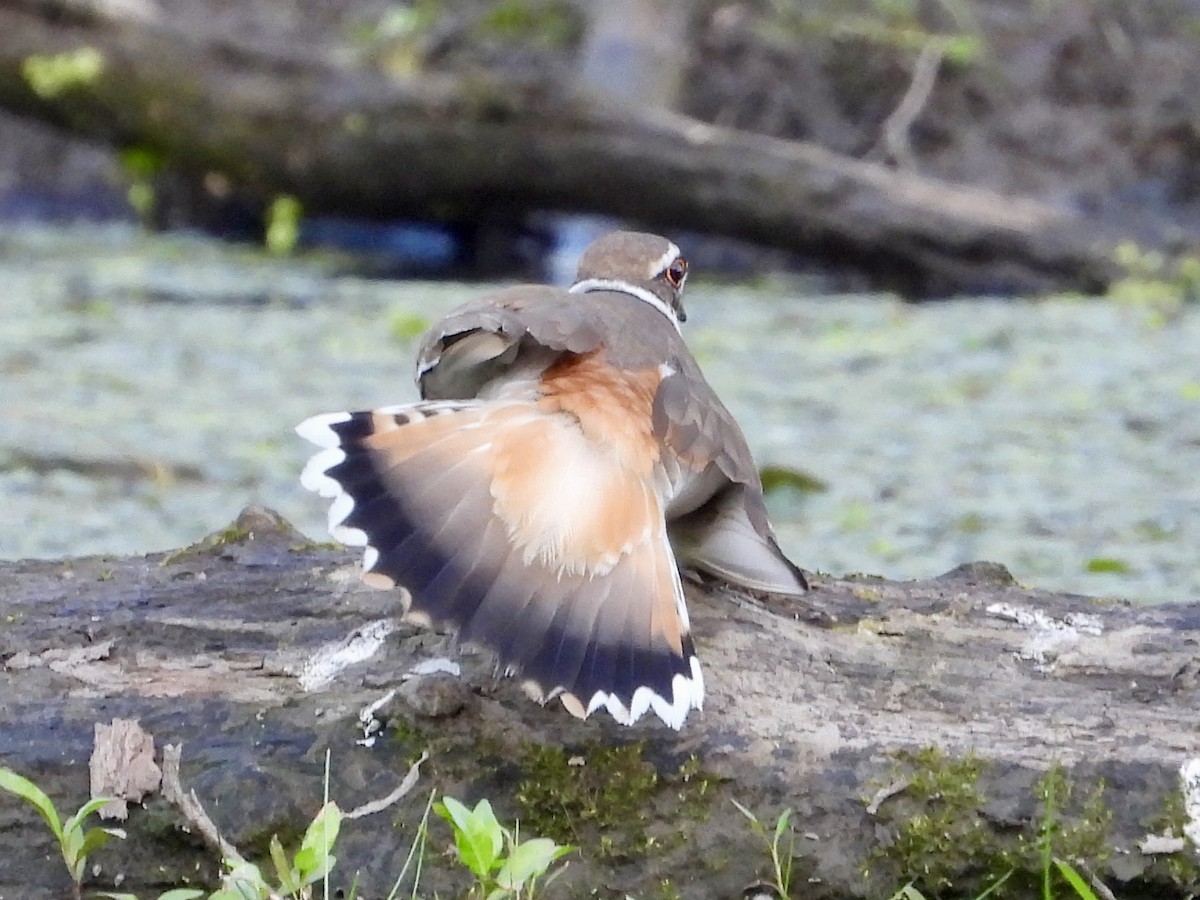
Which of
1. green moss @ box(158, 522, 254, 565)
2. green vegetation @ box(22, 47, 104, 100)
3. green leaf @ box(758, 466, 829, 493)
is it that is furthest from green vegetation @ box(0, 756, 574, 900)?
green vegetation @ box(22, 47, 104, 100)

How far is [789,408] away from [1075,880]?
144 inches

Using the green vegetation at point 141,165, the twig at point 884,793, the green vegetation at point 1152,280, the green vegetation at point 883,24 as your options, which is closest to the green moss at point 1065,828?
the twig at point 884,793

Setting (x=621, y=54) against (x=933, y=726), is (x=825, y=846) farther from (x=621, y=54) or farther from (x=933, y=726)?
(x=621, y=54)

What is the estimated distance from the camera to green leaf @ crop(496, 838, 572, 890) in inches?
62.9

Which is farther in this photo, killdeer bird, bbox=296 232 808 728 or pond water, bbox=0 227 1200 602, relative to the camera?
pond water, bbox=0 227 1200 602

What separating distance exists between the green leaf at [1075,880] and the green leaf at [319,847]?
0.76m

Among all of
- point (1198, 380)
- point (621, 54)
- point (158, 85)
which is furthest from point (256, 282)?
point (1198, 380)

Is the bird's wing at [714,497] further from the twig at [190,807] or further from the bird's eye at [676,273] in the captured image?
the twig at [190,807]

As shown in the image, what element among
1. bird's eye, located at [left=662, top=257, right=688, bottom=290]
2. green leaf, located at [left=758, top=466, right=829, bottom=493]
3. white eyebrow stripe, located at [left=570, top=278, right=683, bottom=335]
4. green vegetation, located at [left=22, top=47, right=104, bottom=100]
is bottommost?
green leaf, located at [left=758, top=466, right=829, bottom=493]

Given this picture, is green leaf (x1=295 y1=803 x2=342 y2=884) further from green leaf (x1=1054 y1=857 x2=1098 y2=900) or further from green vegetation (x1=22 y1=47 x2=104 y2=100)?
green vegetation (x1=22 y1=47 x2=104 y2=100)

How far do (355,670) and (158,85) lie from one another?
620cm

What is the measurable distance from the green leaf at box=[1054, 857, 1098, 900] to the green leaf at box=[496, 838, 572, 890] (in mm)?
546

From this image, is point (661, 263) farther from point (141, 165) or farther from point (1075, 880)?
point (141, 165)

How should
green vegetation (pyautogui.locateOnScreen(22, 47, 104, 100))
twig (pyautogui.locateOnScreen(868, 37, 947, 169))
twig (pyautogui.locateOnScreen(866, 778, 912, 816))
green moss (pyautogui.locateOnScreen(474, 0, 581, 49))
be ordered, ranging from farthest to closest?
1. green moss (pyautogui.locateOnScreen(474, 0, 581, 49))
2. twig (pyautogui.locateOnScreen(868, 37, 947, 169))
3. green vegetation (pyautogui.locateOnScreen(22, 47, 104, 100))
4. twig (pyautogui.locateOnScreen(866, 778, 912, 816))
